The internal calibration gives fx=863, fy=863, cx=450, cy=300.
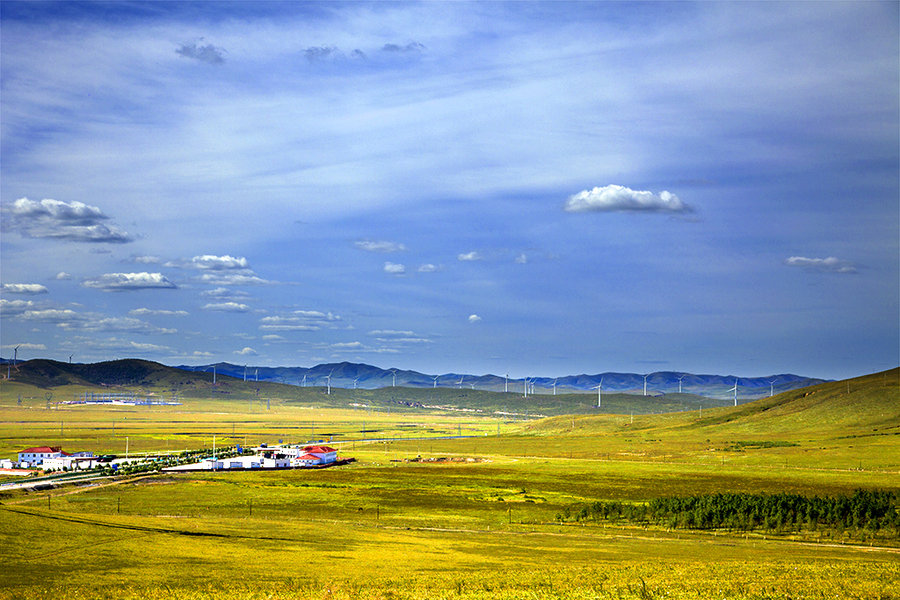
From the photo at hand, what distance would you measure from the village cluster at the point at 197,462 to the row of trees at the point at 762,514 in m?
77.7

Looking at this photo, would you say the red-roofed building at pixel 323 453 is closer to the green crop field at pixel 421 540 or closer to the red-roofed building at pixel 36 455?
the green crop field at pixel 421 540

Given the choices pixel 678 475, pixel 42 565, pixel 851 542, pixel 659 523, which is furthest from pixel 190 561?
pixel 678 475

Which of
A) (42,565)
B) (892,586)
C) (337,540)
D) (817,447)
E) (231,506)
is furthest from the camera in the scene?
(817,447)

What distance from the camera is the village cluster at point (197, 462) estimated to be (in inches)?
5971

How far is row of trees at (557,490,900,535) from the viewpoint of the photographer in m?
90.1

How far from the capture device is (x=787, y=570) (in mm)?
54844

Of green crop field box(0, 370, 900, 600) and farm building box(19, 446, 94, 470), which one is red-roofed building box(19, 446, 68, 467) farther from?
green crop field box(0, 370, 900, 600)

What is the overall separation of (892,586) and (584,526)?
44735mm

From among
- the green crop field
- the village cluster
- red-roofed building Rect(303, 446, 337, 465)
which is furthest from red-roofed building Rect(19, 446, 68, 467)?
red-roofed building Rect(303, 446, 337, 465)

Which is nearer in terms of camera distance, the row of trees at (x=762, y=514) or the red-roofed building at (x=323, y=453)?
the row of trees at (x=762, y=514)

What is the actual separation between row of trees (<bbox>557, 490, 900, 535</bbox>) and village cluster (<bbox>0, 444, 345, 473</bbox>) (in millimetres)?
77702

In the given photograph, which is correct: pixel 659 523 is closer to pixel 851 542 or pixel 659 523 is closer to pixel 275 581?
pixel 851 542

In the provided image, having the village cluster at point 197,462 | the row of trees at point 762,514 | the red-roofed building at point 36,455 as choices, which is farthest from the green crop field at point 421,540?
the red-roofed building at point 36,455

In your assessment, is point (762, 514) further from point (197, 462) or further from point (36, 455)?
point (36, 455)
